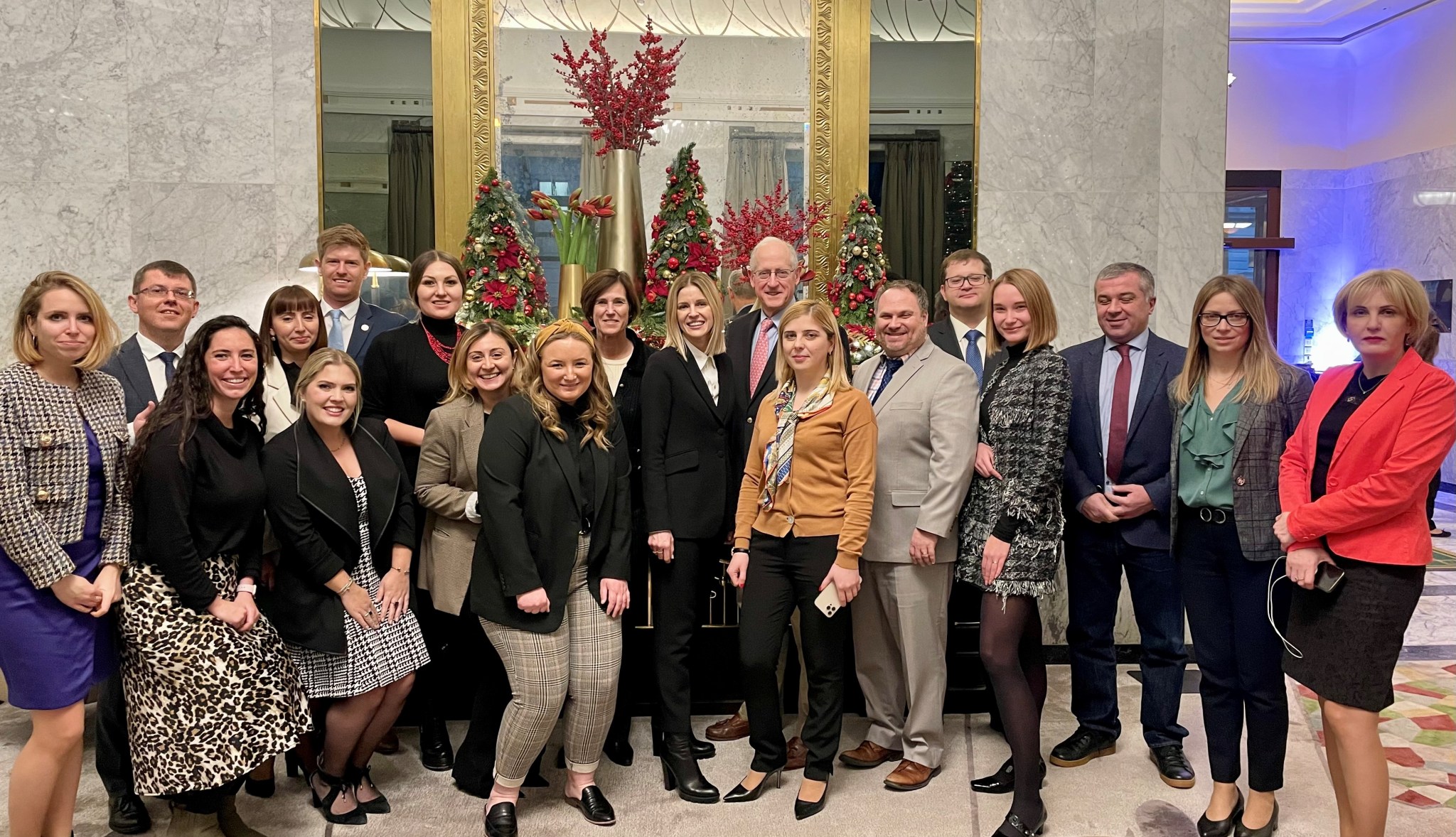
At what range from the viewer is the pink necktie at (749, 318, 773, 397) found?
161 inches

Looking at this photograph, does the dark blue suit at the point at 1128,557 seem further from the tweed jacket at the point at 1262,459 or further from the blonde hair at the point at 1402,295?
the blonde hair at the point at 1402,295

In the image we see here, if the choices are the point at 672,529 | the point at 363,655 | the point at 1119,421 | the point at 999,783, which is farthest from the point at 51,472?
the point at 1119,421

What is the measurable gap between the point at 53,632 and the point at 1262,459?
3609 millimetres

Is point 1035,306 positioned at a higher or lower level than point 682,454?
higher

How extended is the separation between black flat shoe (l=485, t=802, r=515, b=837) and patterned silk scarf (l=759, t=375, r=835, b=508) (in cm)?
130

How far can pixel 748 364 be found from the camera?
411 centimetres

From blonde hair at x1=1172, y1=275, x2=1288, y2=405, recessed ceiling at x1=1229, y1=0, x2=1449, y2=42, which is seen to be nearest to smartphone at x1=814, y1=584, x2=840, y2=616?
blonde hair at x1=1172, y1=275, x2=1288, y2=405

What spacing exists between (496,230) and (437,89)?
3.90ft

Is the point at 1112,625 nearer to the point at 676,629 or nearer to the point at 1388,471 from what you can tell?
the point at 1388,471

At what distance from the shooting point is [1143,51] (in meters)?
5.54

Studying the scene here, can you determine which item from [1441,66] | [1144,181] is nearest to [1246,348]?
[1144,181]

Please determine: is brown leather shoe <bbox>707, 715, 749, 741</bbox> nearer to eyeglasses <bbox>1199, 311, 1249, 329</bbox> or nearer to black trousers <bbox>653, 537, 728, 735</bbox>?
black trousers <bbox>653, 537, 728, 735</bbox>

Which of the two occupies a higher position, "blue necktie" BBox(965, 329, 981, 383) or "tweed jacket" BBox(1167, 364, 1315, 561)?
"blue necktie" BBox(965, 329, 981, 383)

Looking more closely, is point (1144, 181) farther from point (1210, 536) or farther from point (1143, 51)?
point (1210, 536)
